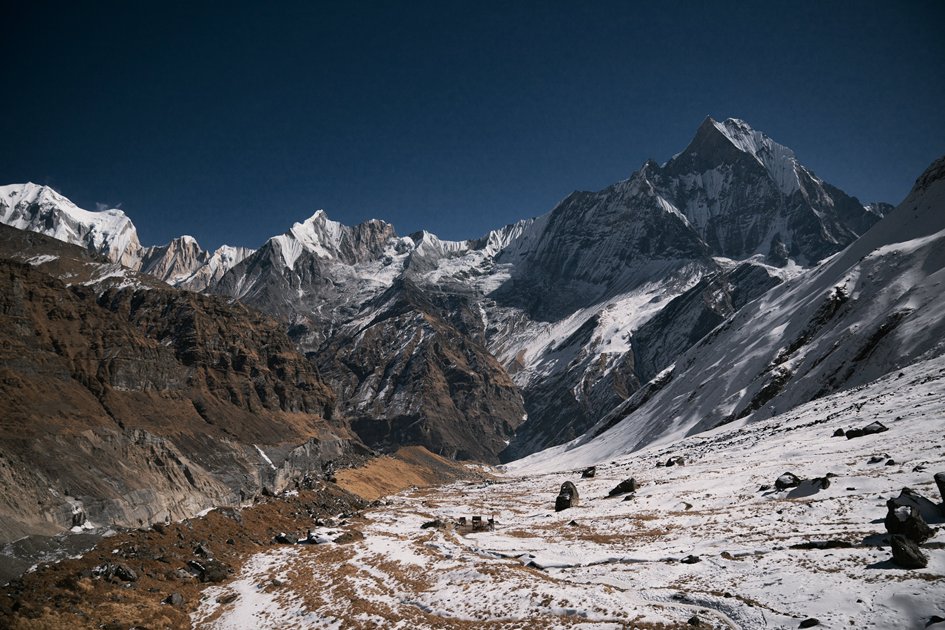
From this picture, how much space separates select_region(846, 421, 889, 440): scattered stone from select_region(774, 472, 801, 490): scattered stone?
14.2 metres

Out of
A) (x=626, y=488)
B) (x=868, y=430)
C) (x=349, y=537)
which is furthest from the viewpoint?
(x=626, y=488)

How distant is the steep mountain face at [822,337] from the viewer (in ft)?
275

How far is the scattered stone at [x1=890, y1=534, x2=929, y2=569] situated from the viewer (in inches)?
757

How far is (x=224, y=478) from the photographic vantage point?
105 metres

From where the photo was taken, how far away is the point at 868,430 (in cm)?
4728

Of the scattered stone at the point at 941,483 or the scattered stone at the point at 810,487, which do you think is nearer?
the scattered stone at the point at 941,483

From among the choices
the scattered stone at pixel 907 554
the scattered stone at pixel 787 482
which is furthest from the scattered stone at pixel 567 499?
the scattered stone at pixel 907 554

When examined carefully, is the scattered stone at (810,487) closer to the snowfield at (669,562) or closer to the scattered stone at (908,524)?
the snowfield at (669,562)

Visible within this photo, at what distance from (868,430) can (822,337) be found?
227 feet

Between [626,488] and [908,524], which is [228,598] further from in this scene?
[626,488]

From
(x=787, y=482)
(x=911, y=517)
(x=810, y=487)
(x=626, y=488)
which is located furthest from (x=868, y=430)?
(x=911, y=517)

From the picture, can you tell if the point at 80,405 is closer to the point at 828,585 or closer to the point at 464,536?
the point at 464,536

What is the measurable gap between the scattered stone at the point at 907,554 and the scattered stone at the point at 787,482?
1795 centimetres

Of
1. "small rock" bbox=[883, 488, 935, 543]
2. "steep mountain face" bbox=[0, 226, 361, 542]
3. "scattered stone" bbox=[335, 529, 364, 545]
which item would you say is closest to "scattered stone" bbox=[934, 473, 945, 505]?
"small rock" bbox=[883, 488, 935, 543]
